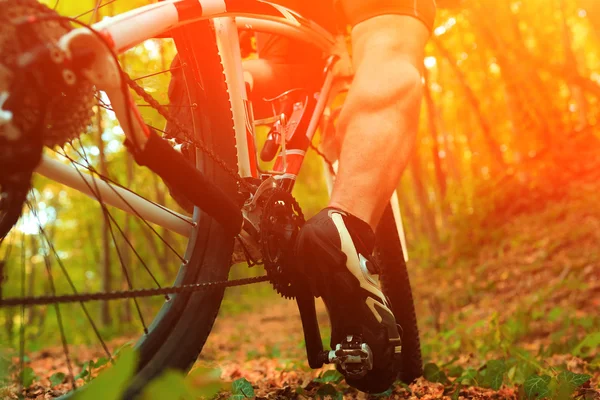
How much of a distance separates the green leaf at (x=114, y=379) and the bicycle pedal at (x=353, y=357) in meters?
0.81

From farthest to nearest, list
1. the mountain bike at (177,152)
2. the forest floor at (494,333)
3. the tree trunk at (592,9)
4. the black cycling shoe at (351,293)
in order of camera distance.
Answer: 1. the tree trunk at (592,9)
2. the forest floor at (494,333)
3. the black cycling shoe at (351,293)
4. the mountain bike at (177,152)

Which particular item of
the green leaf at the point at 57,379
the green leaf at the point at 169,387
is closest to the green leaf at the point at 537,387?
the green leaf at the point at 169,387

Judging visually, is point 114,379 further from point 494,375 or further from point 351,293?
point 494,375

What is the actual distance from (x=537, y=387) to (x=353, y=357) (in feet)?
1.87

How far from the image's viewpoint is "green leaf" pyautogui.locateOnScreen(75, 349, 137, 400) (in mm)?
566

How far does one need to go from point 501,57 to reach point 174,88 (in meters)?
7.98

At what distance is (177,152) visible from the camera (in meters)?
1.16

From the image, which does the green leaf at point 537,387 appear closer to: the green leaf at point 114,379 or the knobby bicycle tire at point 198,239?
the knobby bicycle tire at point 198,239

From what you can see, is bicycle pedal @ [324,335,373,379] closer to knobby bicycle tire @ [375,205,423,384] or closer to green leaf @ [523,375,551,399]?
green leaf @ [523,375,551,399]

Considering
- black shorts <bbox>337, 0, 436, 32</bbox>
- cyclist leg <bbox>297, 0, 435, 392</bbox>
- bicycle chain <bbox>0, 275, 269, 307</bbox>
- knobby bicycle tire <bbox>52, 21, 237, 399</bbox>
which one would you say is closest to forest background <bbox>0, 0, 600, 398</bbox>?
knobby bicycle tire <bbox>52, 21, 237, 399</bbox>

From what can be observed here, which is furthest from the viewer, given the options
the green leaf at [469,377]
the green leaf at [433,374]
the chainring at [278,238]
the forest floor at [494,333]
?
the green leaf at [433,374]

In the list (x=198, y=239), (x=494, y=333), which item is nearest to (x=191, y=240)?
(x=198, y=239)

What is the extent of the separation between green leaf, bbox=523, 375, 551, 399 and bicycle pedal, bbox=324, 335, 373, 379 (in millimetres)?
497

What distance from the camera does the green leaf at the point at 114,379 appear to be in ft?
1.86
